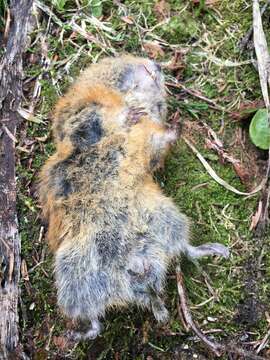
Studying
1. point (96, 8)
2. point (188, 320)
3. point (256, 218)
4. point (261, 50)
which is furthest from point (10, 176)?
point (261, 50)

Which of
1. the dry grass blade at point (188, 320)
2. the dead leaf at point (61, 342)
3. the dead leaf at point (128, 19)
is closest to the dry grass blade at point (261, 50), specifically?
the dead leaf at point (128, 19)

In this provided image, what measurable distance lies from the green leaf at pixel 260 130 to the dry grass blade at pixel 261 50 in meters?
0.07

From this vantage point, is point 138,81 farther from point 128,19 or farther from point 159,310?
point 159,310

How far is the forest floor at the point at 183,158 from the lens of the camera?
335 centimetres

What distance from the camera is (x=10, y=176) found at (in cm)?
365

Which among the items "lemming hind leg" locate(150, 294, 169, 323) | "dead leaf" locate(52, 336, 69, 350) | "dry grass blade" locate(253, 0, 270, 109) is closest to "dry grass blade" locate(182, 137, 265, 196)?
"dry grass blade" locate(253, 0, 270, 109)

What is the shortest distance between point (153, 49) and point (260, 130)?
2.53 ft

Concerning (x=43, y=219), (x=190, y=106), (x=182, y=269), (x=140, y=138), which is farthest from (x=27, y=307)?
(x=190, y=106)

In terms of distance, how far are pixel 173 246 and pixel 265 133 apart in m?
0.82

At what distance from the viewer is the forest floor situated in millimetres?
3348

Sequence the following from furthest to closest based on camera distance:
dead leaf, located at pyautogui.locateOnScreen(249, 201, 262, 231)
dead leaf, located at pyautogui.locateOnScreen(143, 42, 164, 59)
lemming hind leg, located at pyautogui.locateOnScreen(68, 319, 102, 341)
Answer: dead leaf, located at pyautogui.locateOnScreen(143, 42, 164, 59) < dead leaf, located at pyautogui.locateOnScreen(249, 201, 262, 231) < lemming hind leg, located at pyautogui.locateOnScreen(68, 319, 102, 341)

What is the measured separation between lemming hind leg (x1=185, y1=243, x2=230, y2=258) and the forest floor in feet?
0.33

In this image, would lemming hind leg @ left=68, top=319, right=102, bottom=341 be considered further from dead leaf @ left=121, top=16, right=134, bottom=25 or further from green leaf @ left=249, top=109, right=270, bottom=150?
dead leaf @ left=121, top=16, right=134, bottom=25

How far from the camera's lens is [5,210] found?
142 inches
